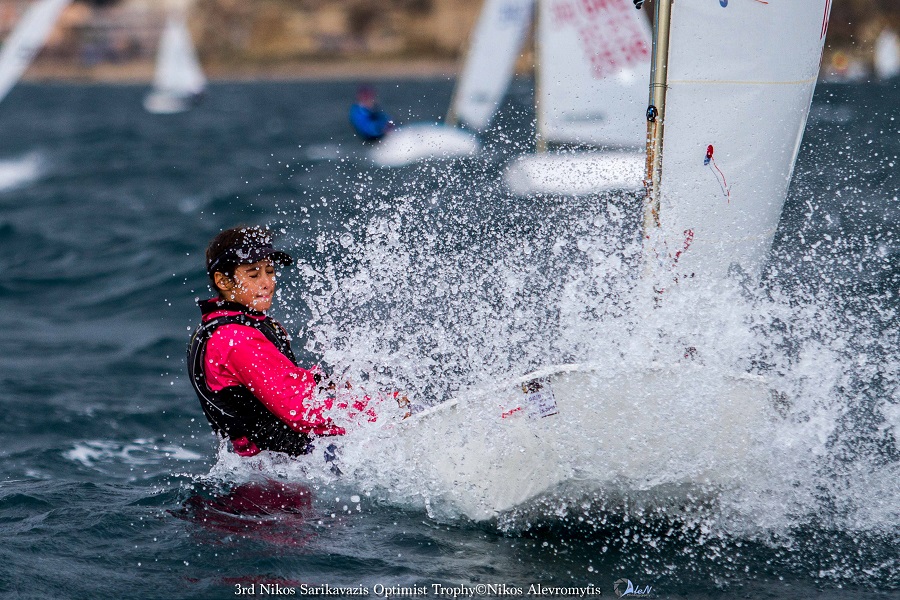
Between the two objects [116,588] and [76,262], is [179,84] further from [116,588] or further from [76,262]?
[116,588]

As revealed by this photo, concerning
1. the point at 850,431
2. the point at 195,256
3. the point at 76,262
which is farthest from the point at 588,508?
the point at 76,262

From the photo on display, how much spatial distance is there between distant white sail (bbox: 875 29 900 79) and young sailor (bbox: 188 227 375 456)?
40.5m

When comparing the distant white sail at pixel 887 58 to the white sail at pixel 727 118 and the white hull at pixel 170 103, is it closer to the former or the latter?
the white hull at pixel 170 103

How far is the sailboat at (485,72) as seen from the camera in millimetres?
15008

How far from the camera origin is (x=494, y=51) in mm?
15312

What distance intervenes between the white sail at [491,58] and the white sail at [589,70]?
75.3 inches

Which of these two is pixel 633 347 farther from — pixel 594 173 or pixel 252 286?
pixel 252 286

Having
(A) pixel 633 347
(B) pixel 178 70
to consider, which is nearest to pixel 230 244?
(A) pixel 633 347

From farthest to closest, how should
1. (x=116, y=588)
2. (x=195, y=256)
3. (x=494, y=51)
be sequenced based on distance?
(x=494, y=51) < (x=195, y=256) < (x=116, y=588)

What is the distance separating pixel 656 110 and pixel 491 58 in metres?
11.8

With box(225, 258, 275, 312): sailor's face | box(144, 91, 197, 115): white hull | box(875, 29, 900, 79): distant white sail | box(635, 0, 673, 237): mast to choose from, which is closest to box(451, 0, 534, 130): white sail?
box(635, 0, 673, 237): mast

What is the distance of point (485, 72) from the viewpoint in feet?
50.8

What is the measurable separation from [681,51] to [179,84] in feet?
119

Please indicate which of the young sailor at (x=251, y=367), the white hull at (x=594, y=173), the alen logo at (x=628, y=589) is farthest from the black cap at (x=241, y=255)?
the alen logo at (x=628, y=589)
